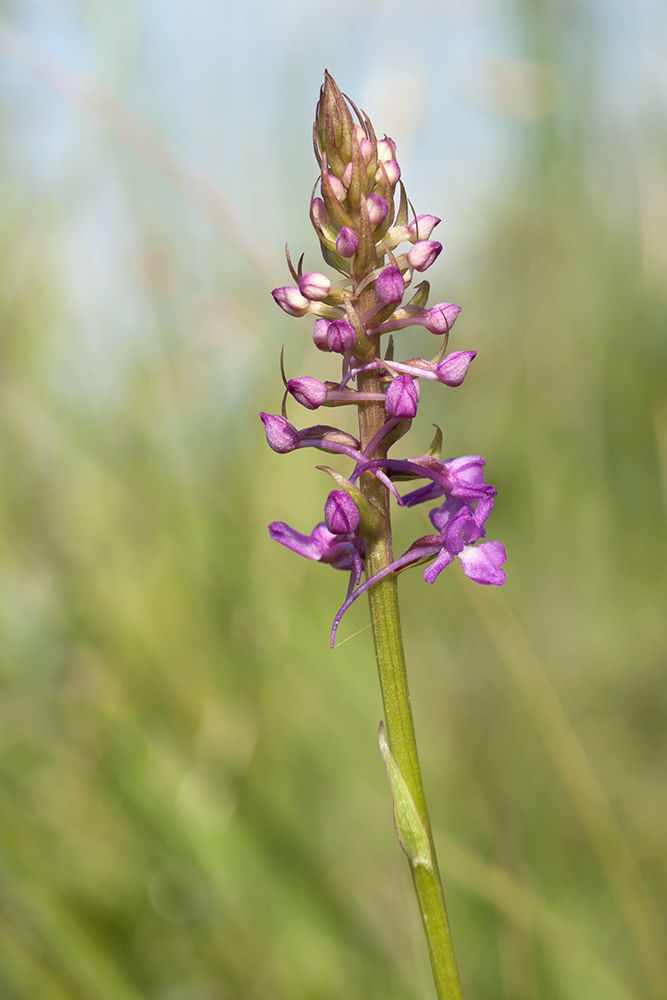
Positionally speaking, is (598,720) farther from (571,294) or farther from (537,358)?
(571,294)

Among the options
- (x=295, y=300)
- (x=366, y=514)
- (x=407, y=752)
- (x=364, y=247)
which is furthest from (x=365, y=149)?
(x=407, y=752)

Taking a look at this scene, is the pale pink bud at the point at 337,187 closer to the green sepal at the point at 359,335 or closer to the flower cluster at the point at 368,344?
the flower cluster at the point at 368,344

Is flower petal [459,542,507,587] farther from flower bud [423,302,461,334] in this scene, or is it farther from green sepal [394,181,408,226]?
green sepal [394,181,408,226]

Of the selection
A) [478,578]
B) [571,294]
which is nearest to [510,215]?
[571,294]

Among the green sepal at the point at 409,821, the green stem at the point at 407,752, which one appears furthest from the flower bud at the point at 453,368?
the green sepal at the point at 409,821

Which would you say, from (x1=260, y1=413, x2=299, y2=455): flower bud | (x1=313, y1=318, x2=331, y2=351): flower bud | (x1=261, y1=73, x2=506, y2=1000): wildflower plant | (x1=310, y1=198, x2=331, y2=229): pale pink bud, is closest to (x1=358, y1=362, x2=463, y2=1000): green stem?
(x1=261, y1=73, x2=506, y2=1000): wildflower plant

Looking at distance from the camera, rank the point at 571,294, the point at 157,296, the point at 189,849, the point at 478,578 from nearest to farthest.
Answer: the point at 478,578 < the point at 189,849 < the point at 157,296 < the point at 571,294

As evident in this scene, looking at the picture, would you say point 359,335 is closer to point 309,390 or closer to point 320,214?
point 309,390
